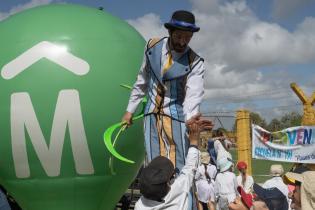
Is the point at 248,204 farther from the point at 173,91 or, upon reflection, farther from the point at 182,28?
the point at 182,28

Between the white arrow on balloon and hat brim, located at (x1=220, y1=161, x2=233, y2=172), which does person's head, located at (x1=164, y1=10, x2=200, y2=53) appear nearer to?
the white arrow on balloon

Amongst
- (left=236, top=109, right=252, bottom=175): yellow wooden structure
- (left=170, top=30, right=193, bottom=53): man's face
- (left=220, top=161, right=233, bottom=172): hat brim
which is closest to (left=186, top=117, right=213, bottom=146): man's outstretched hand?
(left=170, top=30, right=193, bottom=53): man's face

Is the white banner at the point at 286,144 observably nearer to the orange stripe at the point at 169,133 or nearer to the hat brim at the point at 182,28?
the orange stripe at the point at 169,133

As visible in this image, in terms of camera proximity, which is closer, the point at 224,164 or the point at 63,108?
the point at 63,108

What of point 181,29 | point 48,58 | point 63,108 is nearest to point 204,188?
point 63,108

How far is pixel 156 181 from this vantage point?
3117 mm

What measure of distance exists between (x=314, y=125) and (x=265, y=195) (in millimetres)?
6447

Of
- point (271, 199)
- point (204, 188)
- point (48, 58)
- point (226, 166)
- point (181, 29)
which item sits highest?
point (181, 29)

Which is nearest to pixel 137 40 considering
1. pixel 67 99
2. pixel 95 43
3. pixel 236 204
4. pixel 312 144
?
pixel 95 43

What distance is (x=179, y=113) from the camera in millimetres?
3959

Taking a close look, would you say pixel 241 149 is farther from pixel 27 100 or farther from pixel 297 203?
pixel 297 203

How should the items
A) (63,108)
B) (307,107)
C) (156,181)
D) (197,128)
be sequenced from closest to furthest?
(156,181)
(197,128)
(63,108)
(307,107)

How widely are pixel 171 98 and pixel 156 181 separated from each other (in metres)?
1.01

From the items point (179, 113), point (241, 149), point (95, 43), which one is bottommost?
point (241, 149)
